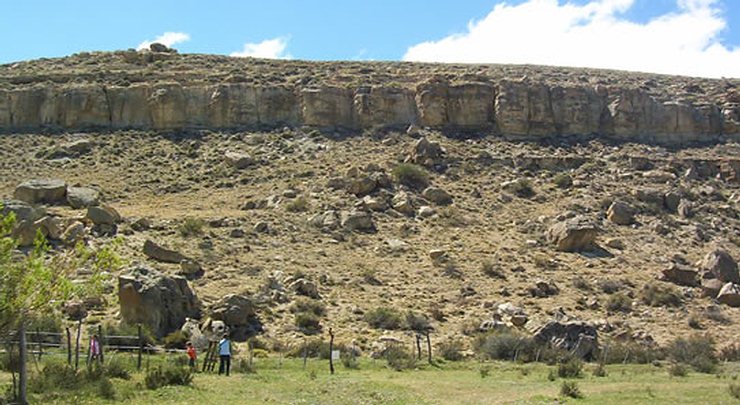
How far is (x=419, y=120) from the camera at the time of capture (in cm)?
4725

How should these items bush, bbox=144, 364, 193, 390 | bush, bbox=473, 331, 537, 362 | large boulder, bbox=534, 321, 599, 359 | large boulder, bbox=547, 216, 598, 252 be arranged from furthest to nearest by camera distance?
large boulder, bbox=547, 216, 598, 252 → large boulder, bbox=534, 321, 599, 359 → bush, bbox=473, 331, 537, 362 → bush, bbox=144, 364, 193, 390

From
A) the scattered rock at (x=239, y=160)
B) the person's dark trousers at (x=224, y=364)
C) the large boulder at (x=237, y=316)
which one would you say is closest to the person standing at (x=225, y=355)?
the person's dark trousers at (x=224, y=364)

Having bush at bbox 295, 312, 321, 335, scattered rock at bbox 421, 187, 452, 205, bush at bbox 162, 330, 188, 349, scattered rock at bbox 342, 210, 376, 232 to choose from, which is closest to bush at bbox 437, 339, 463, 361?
bush at bbox 295, 312, 321, 335

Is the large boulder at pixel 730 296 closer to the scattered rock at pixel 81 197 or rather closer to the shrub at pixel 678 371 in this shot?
the shrub at pixel 678 371

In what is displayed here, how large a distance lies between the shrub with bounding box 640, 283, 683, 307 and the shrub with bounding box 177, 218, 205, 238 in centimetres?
1896

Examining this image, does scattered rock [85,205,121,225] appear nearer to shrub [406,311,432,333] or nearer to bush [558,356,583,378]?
shrub [406,311,432,333]

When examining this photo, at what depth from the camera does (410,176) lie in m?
41.1

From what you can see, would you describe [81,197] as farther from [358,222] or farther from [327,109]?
[327,109]

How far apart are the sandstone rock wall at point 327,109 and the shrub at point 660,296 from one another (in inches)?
689

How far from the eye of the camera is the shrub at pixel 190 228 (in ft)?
110

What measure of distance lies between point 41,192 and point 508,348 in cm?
2352

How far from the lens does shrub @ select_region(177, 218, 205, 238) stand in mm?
33531

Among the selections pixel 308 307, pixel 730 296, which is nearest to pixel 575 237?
pixel 730 296

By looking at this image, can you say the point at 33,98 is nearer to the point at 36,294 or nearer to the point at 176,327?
the point at 176,327
